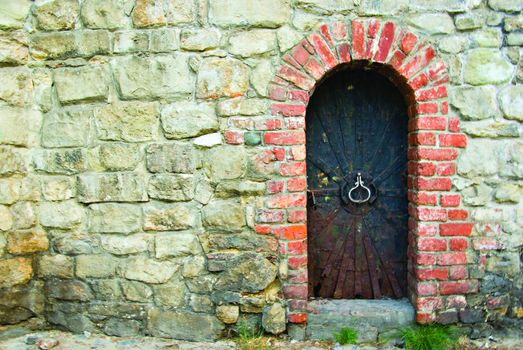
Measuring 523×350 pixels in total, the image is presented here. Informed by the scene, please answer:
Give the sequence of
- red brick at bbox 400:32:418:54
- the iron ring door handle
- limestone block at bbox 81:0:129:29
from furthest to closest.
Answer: the iron ring door handle, limestone block at bbox 81:0:129:29, red brick at bbox 400:32:418:54

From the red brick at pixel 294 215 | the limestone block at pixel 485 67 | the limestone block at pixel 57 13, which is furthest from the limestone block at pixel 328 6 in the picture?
the limestone block at pixel 57 13

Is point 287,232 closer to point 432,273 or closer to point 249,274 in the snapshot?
→ point 249,274

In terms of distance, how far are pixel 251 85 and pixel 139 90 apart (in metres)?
0.71

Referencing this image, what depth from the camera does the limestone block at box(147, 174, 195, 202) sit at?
2604 mm

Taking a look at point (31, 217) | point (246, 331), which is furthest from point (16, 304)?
point (246, 331)

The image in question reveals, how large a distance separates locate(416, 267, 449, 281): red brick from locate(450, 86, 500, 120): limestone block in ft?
3.14

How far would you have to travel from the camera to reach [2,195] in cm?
268

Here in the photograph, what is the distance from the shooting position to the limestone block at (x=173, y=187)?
2.60 metres

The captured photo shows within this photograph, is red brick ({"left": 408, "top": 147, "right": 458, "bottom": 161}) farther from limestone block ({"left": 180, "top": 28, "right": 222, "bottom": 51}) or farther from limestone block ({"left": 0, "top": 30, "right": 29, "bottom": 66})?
limestone block ({"left": 0, "top": 30, "right": 29, "bottom": 66})

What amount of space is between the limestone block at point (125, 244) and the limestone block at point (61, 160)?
492 millimetres

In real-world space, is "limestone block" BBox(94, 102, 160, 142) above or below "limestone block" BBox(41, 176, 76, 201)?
above

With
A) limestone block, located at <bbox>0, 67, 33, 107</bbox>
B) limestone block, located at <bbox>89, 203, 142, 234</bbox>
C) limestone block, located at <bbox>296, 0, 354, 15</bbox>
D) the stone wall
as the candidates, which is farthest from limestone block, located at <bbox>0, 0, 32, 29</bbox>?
limestone block, located at <bbox>296, 0, 354, 15</bbox>

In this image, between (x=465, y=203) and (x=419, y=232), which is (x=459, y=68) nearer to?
(x=465, y=203)

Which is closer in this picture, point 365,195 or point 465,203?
point 465,203
